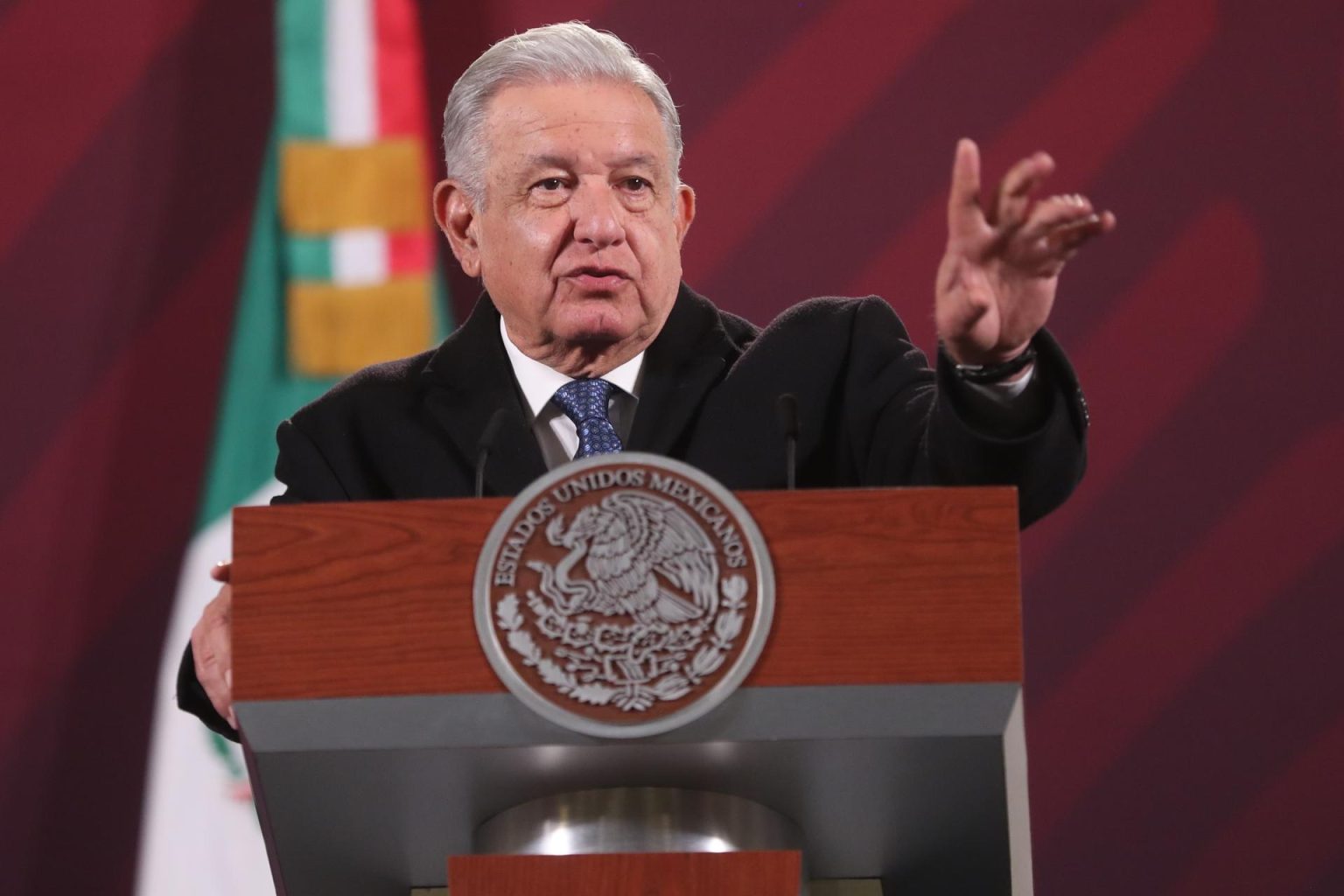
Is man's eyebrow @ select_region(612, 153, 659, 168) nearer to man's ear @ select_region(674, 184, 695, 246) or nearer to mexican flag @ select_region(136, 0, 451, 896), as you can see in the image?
man's ear @ select_region(674, 184, 695, 246)

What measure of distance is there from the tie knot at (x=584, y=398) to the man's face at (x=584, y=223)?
6 cm

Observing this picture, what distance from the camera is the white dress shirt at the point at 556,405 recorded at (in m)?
2.17

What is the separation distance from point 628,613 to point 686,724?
3.6 inches

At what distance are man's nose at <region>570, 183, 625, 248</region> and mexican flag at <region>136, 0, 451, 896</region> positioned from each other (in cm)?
121

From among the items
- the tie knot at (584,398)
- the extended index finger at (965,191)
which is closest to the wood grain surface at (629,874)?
the extended index finger at (965,191)

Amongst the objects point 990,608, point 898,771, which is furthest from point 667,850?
point 990,608

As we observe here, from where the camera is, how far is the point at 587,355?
88.9 inches

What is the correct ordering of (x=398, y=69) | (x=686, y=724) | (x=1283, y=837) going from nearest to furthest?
(x=686, y=724) → (x=1283, y=837) → (x=398, y=69)

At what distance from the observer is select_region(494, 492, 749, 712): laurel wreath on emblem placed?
138cm

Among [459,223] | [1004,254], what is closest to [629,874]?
[1004,254]

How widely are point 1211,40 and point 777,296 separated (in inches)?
33.9

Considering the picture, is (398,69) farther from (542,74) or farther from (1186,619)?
(1186,619)

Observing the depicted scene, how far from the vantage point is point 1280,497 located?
315 centimetres

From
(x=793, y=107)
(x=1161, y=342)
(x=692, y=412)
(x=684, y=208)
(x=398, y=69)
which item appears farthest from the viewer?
(x=398, y=69)
